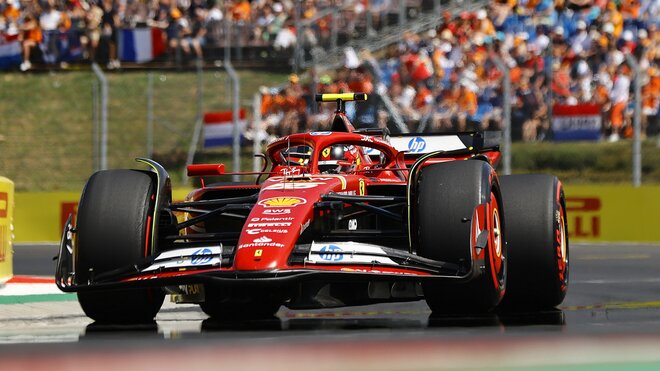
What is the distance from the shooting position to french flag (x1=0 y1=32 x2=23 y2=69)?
26.4m

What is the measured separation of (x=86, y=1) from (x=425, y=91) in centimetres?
920

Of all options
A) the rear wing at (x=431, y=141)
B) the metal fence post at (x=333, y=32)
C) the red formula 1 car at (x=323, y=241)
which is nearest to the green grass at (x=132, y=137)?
the metal fence post at (x=333, y=32)

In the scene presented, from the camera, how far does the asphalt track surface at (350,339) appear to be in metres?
5.89

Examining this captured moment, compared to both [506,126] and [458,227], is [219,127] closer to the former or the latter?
[506,126]

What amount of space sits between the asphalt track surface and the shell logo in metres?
0.77

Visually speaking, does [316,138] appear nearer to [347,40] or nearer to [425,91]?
[425,91]

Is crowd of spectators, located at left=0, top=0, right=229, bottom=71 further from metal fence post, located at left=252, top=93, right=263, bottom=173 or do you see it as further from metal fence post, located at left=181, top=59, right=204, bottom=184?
metal fence post, located at left=252, top=93, right=263, bottom=173

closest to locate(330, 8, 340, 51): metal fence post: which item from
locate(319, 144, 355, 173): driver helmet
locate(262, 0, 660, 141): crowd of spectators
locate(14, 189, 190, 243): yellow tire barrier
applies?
locate(262, 0, 660, 141): crowd of spectators

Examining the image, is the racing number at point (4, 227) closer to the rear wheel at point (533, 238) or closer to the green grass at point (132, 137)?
the rear wheel at point (533, 238)

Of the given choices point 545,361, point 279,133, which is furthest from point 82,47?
point 545,361

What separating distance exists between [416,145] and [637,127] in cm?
860

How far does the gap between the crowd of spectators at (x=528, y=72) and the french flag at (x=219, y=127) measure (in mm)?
516

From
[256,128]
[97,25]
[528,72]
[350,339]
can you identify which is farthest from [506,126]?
[350,339]

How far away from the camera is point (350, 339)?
24.5ft
